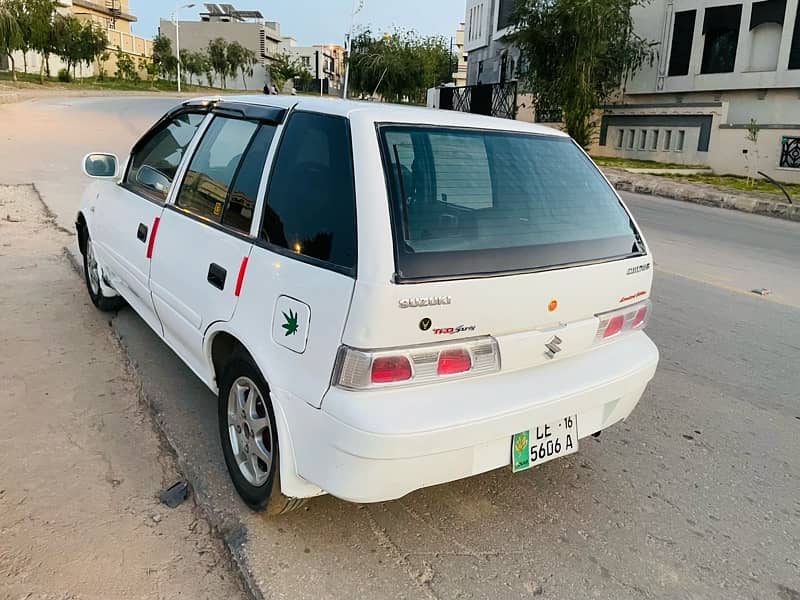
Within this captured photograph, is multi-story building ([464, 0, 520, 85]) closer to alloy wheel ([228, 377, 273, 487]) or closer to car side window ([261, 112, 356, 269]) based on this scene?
car side window ([261, 112, 356, 269])

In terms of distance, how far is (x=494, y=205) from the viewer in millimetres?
2822

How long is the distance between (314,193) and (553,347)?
1.13 m

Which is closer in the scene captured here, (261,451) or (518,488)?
(261,451)

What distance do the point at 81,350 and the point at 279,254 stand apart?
2.61 metres

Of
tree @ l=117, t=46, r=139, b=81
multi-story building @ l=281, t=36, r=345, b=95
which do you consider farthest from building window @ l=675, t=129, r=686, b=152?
multi-story building @ l=281, t=36, r=345, b=95

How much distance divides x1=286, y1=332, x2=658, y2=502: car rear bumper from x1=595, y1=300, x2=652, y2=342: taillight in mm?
359

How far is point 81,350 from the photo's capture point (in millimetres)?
4539

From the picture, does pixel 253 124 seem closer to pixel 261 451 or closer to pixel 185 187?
pixel 185 187

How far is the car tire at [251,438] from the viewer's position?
2.64 meters

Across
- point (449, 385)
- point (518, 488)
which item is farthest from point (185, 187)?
point (518, 488)

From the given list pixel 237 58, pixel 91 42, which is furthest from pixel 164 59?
pixel 91 42

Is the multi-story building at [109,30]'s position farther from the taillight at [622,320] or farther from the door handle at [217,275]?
the taillight at [622,320]

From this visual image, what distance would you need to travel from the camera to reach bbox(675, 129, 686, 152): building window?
955 inches

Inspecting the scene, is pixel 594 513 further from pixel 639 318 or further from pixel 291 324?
pixel 291 324
